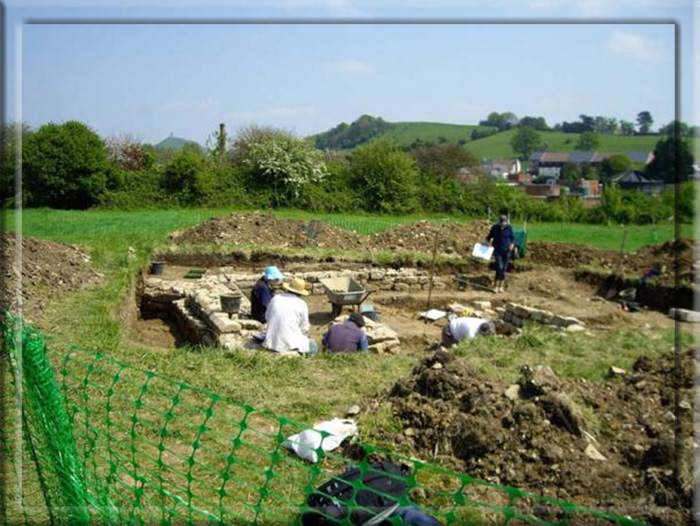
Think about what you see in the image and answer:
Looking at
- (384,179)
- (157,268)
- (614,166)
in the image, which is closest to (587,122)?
(614,166)

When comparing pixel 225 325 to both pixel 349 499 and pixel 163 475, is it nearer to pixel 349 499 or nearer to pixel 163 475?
pixel 163 475

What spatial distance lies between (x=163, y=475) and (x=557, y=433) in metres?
3.07

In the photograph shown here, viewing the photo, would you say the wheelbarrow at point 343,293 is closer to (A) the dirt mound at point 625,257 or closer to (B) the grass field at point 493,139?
(A) the dirt mound at point 625,257

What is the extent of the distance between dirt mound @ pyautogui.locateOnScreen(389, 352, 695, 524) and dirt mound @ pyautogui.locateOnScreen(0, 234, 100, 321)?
5713 mm

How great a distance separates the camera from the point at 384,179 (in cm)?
3559

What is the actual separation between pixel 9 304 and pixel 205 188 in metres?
25.2

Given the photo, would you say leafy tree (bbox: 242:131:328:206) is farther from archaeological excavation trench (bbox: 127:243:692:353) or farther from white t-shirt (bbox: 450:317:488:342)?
white t-shirt (bbox: 450:317:488:342)

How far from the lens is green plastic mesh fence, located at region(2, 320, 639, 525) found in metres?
3.70

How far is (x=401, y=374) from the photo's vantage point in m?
7.76

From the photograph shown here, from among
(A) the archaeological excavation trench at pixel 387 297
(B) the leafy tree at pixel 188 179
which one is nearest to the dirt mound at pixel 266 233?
(A) the archaeological excavation trench at pixel 387 297

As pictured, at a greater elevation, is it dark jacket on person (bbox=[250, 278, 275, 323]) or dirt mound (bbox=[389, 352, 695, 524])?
dark jacket on person (bbox=[250, 278, 275, 323])

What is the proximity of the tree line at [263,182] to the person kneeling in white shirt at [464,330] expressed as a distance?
76.2 feet

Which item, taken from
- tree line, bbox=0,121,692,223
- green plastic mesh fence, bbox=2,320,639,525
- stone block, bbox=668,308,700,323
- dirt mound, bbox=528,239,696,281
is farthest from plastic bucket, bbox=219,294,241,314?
tree line, bbox=0,121,692,223

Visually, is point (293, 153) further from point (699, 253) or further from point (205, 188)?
point (699, 253)
